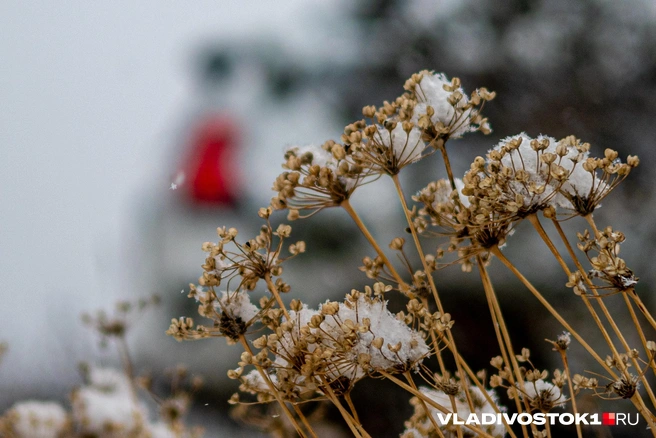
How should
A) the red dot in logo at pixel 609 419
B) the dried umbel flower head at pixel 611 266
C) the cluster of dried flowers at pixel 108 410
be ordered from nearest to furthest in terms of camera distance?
the dried umbel flower head at pixel 611 266 → the red dot in logo at pixel 609 419 → the cluster of dried flowers at pixel 108 410

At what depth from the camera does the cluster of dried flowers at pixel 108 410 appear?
678 millimetres

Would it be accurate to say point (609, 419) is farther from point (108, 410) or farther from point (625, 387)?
point (108, 410)

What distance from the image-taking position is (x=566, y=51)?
2092 millimetres

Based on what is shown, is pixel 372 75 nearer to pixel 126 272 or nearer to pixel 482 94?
pixel 126 272

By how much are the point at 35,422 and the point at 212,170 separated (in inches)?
49.8

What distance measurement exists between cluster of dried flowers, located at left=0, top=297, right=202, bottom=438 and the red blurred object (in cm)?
99

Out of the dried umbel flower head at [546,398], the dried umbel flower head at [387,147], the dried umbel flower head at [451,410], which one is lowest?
the dried umbel flower head at [451,410]

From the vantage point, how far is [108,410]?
80 centimetres

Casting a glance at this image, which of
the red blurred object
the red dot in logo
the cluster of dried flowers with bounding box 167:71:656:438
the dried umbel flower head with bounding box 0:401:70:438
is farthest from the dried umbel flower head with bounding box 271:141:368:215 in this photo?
the red blurred object

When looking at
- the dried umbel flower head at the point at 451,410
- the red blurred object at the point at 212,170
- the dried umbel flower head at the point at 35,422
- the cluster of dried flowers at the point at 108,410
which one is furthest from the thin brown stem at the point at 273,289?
the red blurred object at the point at 212,170

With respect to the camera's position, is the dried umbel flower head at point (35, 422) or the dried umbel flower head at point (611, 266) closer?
the dried umbel flower head at point (611, 266)

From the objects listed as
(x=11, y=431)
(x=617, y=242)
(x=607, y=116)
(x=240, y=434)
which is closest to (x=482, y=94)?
(x=617, y=242)

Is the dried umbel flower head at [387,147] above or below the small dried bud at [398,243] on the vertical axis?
above

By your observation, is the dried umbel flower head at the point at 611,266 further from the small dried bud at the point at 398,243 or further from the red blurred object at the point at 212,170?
the red blurred object at the point at 212,170
